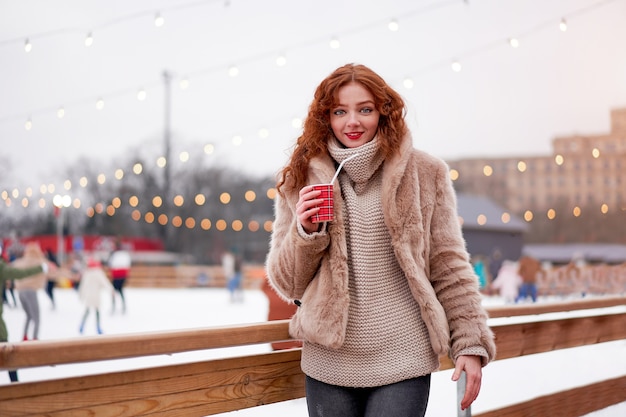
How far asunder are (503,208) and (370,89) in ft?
90.8

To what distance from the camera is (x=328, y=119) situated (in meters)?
1.73

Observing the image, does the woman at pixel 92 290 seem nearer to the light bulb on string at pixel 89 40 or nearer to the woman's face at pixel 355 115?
the light bulb on string at pixel 89 40

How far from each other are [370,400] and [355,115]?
28.3 inches

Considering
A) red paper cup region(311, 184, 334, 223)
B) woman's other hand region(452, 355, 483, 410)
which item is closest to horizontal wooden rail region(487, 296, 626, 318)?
woman's other hand region(452, 355, 483, 410)

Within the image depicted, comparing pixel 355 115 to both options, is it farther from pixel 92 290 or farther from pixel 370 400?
pixel 92 290

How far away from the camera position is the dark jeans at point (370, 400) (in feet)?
5.15

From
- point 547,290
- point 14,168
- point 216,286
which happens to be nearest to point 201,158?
point 14,168

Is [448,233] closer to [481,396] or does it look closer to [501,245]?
[481,396]

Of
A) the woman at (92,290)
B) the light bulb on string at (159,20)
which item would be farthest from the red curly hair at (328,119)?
the woman at (92,290)

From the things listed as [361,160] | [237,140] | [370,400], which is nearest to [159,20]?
[237,140]

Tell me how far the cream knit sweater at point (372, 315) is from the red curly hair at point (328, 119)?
7 centimetres

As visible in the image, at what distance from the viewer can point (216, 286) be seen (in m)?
22.9

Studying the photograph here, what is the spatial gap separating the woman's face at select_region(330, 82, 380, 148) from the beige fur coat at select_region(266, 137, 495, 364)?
9cm

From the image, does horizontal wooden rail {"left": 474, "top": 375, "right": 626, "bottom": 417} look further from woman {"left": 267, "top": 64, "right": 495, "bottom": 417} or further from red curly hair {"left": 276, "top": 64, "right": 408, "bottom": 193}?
red curly hair {"left": 276, "top": 64, "right": 408, "bottom": 193}
